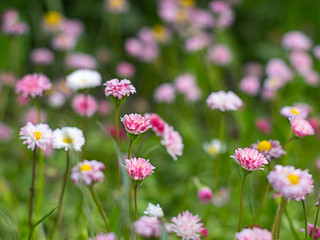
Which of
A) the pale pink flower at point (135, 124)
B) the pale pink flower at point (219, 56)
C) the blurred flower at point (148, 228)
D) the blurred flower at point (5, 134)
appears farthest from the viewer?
the pale pink flower at point (219, 56)

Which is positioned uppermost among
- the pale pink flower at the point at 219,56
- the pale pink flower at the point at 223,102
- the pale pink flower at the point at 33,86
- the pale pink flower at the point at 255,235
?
the pale pink flower at the point at 219,56

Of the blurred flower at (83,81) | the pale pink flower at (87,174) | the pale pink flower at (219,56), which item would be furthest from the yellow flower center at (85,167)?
the pale pink flower at (219,56)

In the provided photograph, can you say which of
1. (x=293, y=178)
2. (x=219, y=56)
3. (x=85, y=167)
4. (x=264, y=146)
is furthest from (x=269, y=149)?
(x=219, y=56)

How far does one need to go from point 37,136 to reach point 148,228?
23 centimetres

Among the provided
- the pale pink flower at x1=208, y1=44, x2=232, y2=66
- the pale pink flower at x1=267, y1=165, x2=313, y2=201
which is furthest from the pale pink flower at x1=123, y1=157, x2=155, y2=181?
the pale pink flower at x1=208, y1=44, x2=232, y2=66

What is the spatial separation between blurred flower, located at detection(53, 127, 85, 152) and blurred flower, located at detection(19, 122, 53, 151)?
0.01 m

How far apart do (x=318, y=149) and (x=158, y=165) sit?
467 mm

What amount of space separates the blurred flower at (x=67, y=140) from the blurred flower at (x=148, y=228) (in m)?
0.17

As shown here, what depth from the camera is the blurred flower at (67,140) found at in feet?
1.99

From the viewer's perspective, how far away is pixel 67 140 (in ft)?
1.98

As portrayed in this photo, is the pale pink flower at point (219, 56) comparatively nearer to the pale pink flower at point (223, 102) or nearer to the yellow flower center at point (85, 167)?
the pale pink flower at point (223, 102)

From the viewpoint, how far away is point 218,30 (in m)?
1.53

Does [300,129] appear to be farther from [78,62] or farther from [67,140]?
[78,62]

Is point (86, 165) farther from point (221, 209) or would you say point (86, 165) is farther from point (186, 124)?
point (186, 124)
